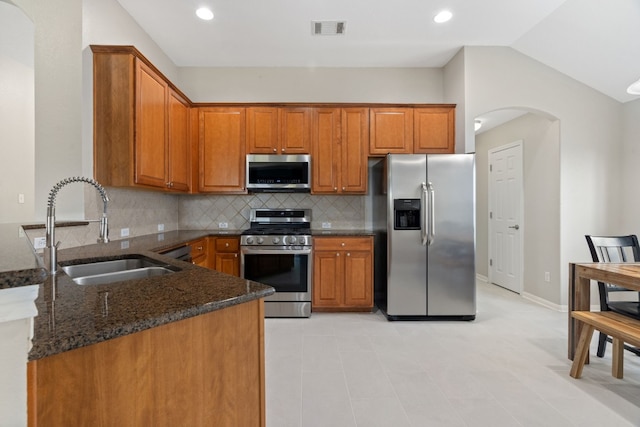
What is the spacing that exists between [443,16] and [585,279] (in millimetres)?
2658

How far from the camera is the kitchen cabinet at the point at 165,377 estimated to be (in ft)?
2.29

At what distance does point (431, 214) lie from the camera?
126 inches

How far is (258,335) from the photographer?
105 cm

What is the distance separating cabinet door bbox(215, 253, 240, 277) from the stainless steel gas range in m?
0.12

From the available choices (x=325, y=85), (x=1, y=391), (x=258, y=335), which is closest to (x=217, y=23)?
(x=325, y=85)

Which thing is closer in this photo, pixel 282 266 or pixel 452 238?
pixel 452 238

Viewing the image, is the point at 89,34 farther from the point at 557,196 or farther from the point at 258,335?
the point at 557,196

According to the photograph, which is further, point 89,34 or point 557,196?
point 557,196

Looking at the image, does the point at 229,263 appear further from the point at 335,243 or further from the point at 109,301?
the point at 109,301

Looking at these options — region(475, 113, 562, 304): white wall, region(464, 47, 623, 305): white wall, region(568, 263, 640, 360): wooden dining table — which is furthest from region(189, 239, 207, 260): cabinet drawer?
region(475, 113, 562, 304): white wall

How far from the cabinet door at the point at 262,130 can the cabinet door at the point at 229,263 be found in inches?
50.1

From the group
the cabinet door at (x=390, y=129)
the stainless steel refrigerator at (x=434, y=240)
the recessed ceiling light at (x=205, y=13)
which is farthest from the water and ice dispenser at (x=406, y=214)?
the recessed ceiling light at (x=205, y=13)

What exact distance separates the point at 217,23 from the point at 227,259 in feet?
8.17

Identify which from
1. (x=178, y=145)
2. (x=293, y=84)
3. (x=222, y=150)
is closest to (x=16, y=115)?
(x=178, y=145)
